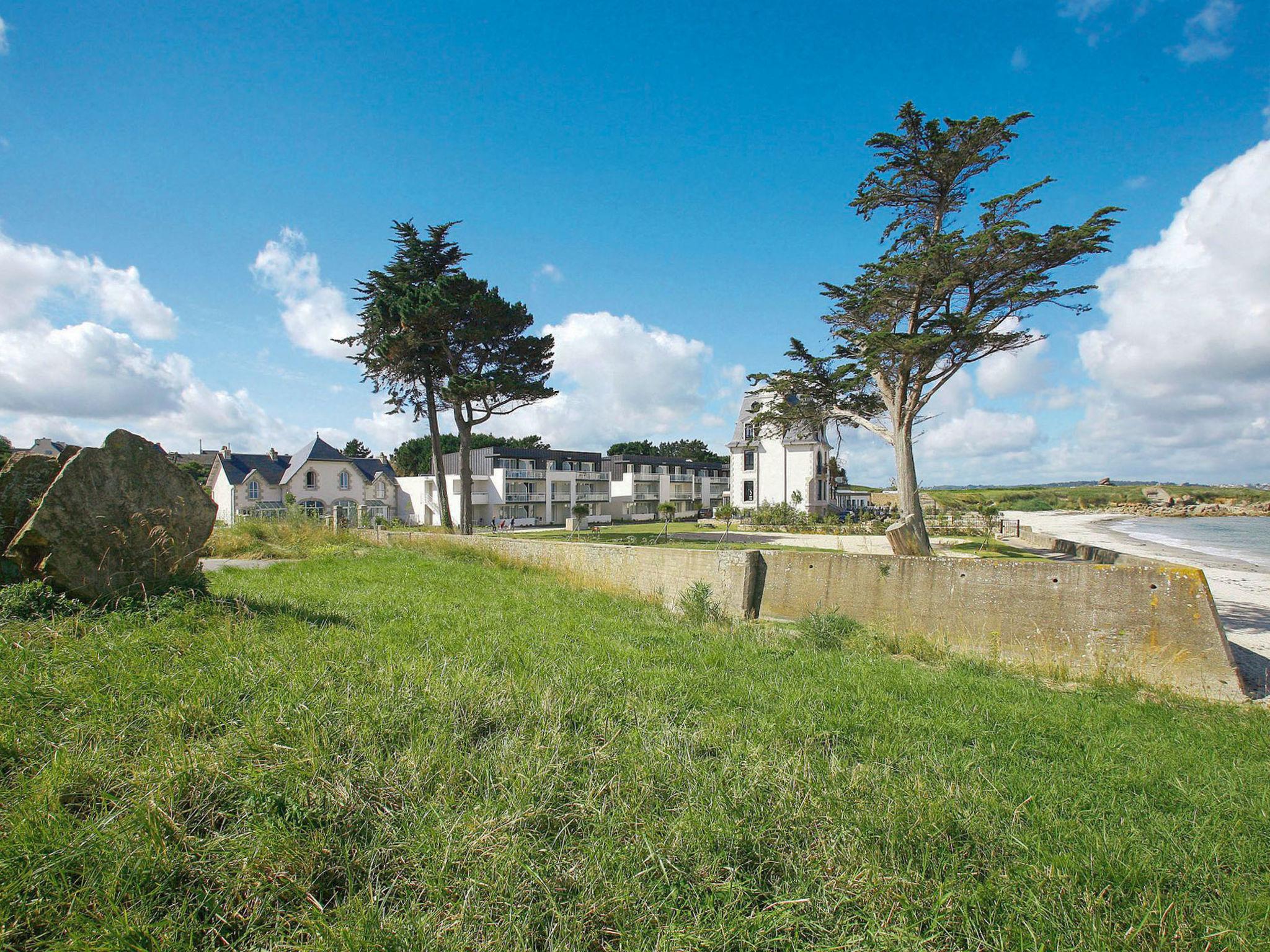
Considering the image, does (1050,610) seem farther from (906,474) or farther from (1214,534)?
(1214,534)

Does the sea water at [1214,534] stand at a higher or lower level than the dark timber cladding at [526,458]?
lower

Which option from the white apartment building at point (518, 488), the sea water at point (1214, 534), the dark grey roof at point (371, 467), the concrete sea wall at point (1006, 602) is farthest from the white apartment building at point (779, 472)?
the dark grey roof at point (371, 467)

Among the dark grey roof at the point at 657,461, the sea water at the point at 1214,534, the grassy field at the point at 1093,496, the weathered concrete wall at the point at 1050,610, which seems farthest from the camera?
the grassy field at the point at 1093,496

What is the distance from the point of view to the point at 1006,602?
9.55 metres

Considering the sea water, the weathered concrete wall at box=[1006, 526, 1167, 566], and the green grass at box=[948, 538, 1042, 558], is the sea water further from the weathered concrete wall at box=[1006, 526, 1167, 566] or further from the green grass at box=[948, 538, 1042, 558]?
the green grass at box=[948, 538, 1042, 558]

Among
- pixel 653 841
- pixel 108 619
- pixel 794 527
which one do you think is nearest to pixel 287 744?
pixel 653 841

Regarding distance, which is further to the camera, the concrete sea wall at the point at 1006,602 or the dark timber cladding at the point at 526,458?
the dark timber cladding at the point at 526,458

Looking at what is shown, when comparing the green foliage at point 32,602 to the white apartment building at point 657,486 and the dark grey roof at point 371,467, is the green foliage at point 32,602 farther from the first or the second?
the white apartment building at point 657,486

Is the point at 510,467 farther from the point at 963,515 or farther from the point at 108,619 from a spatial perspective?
the point at 108,619

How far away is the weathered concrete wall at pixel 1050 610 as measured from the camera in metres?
7.97

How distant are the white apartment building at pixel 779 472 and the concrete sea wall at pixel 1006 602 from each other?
103ft

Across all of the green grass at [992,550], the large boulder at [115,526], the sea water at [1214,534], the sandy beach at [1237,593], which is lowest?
the sea water at [1214,534]

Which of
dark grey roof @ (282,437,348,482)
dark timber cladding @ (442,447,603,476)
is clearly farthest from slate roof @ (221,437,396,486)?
dark timber cladding @ (442,447,603,476)

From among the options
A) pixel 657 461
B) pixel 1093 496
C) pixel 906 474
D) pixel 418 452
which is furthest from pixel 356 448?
pixel 1093 496
